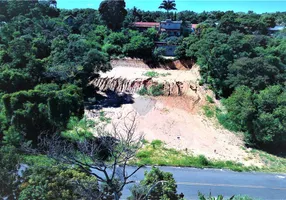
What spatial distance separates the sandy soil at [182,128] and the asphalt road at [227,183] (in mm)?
2272

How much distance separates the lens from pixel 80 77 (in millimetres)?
27984

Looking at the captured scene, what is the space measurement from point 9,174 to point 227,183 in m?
12.3

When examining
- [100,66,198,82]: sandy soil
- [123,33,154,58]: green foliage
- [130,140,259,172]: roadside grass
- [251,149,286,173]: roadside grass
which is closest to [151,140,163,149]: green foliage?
[130,140,259,172]: roadside grass

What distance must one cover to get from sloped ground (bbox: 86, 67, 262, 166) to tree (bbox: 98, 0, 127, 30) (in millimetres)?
19700

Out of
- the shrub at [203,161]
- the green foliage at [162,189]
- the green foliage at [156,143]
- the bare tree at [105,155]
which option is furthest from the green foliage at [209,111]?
the green foliage at [162,189]

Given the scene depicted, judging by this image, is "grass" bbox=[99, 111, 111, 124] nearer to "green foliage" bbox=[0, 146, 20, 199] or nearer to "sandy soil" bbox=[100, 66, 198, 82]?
"sandy soil" bbox=[100, 66, 198, 82]

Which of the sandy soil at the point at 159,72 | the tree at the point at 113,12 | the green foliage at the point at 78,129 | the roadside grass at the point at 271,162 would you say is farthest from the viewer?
the tree at the point at 113,12

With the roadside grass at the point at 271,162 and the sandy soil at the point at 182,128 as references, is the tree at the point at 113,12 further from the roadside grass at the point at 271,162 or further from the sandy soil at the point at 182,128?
the roadside grass at the point at 271,162

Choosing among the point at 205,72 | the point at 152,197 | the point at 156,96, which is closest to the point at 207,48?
the point at 205,72

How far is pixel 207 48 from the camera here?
31.5 metres

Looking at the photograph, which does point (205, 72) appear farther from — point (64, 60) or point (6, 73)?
point (6, 73)

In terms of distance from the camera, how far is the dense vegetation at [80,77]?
10953mm

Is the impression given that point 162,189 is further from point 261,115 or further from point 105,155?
point 261,115

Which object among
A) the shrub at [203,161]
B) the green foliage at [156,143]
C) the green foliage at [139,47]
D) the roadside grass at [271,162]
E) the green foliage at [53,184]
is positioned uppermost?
the green foliage at [139,47]
